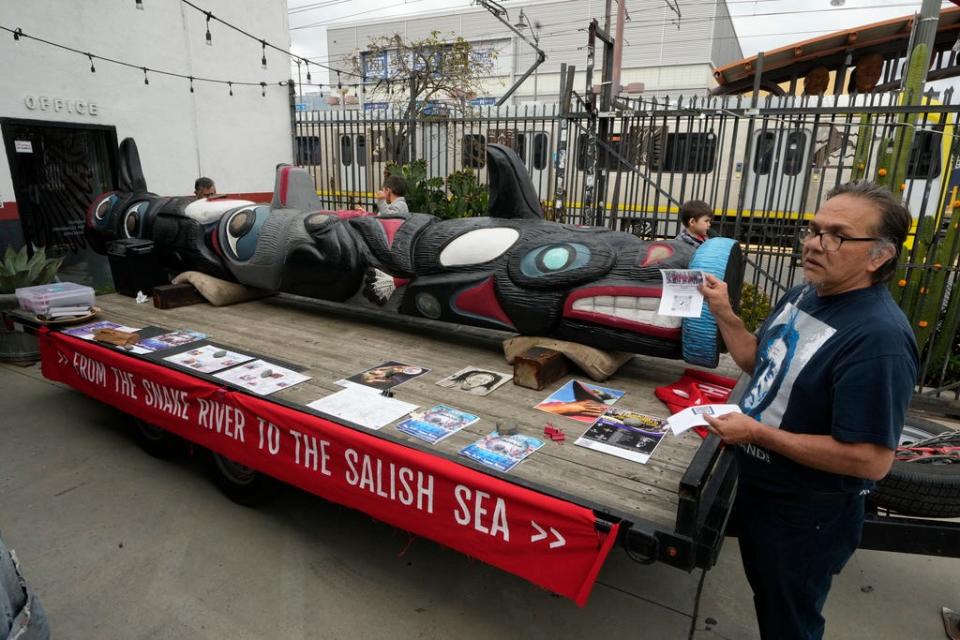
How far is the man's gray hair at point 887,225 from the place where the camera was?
1.63 meters

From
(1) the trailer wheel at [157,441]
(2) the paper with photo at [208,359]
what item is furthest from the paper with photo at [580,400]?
(1) the trailer wheel at [157,441]

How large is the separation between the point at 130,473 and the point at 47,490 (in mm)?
453

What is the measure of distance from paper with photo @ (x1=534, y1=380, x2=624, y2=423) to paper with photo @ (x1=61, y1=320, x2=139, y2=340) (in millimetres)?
3047

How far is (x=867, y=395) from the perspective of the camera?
1570mm

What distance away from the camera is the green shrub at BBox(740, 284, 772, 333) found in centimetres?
562

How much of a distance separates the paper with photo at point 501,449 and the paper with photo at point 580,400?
0.37 meters

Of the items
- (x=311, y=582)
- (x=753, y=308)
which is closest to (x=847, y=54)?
(x=753, y=308)

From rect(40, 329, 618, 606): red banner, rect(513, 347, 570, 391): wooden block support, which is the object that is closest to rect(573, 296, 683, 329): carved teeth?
rect(513, 347, 570, 391): wooden block support

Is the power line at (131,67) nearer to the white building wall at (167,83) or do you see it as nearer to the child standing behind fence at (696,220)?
the white building wall at (167,83)

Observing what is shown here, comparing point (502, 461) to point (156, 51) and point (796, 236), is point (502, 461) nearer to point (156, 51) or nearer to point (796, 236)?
point (796, 236)

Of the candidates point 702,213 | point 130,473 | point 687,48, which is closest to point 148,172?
point 130,473

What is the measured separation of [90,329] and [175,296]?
80 centimetres

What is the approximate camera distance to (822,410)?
1.74 meters

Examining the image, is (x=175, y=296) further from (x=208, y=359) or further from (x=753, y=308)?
(x=753, y=308)
